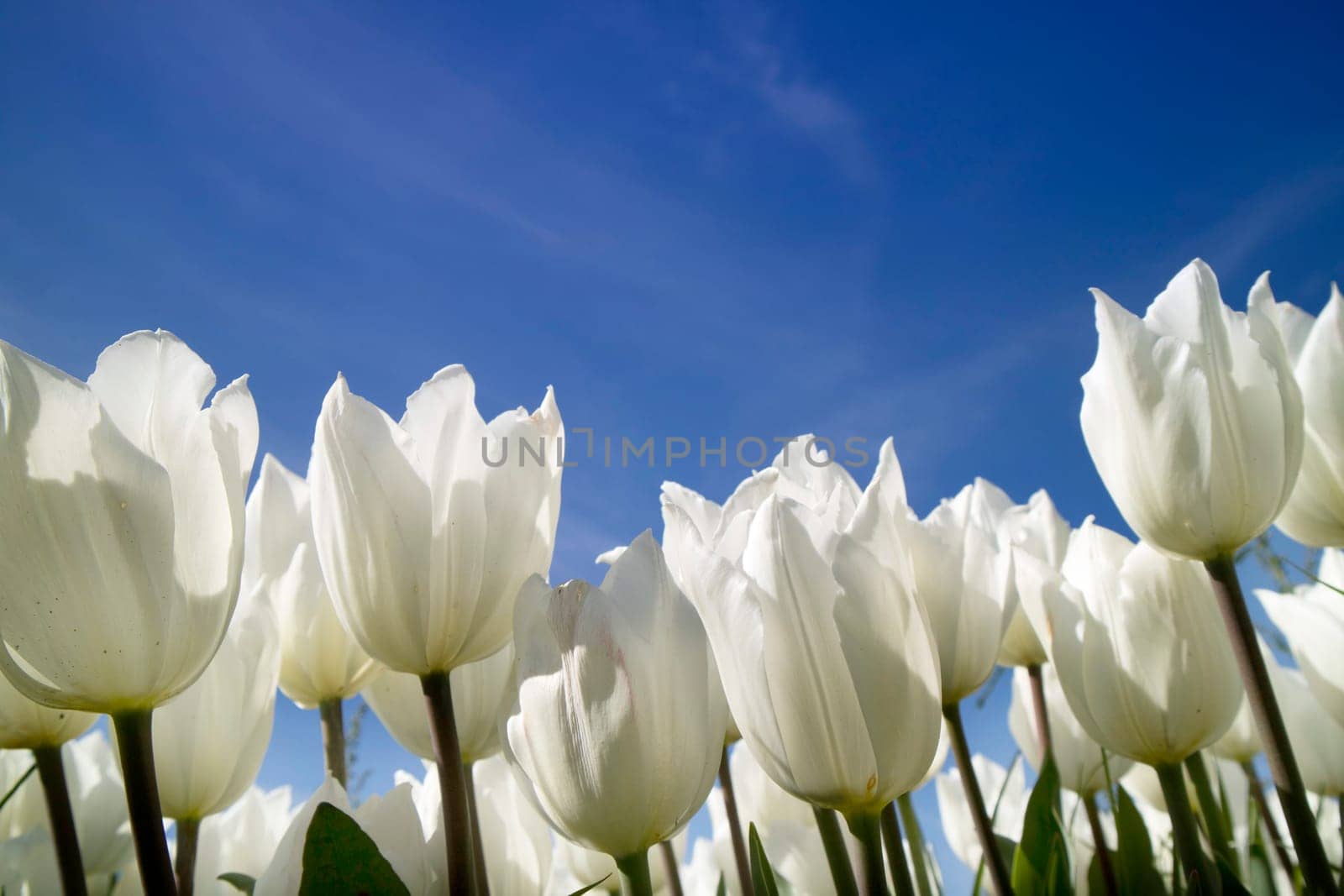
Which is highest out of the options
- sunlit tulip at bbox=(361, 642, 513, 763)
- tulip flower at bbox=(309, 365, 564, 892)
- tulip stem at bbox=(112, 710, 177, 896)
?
tulip flower at bbox=(309, 365, 564, 892)

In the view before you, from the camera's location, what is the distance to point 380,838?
3.52ft

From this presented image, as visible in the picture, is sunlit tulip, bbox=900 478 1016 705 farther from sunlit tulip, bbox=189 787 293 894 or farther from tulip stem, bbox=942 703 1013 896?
sunlit tulip, bbox=189 787 293 894

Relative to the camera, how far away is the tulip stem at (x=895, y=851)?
3.67ft

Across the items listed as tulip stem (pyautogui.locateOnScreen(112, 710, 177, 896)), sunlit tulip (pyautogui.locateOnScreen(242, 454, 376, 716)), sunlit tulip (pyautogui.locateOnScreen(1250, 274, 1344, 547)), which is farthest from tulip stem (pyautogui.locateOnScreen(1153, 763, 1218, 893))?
tulip stem (pyautogui.locateOnScreen(112, 710, 177, 896))

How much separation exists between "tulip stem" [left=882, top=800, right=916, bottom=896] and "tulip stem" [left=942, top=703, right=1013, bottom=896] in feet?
0.54

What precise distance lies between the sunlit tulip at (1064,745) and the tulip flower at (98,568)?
151 cm

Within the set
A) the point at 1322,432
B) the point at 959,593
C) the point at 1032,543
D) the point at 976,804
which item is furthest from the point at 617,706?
the point at 1322,432

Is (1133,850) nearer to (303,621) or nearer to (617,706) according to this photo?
(617,706)

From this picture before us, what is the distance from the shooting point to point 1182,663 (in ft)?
4.36

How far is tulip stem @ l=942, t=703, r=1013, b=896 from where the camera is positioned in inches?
50.1

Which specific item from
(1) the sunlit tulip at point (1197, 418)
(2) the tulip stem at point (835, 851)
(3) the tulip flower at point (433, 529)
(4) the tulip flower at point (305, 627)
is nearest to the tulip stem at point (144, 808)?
(3) the tulip flower at point (433, 529)

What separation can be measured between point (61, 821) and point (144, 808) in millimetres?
440

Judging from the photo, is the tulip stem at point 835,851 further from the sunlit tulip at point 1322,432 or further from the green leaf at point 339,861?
the sunlit tulip at point 1322,432

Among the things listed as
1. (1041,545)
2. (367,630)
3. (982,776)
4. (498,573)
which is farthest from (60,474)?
(982,776)
